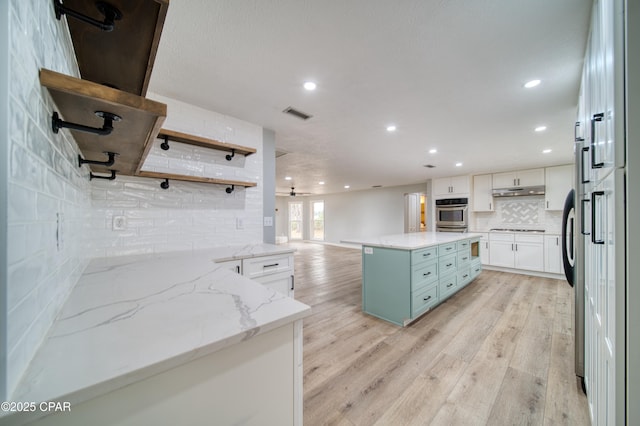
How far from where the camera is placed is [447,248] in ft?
11.0

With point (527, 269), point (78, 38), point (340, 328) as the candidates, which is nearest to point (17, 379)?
point (78, 38)

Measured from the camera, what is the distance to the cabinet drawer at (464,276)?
3643 mm

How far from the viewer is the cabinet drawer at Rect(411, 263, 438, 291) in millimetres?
2588

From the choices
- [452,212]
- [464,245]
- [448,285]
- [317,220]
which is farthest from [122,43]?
[317,220]

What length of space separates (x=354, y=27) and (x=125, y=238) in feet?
7.29

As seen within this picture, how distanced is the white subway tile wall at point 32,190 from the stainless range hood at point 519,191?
6.57m

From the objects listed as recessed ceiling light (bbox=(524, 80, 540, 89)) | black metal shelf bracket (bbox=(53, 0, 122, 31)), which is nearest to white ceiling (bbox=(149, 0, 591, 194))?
recessed ceiling light (bbox=(524, 80, 540, 89))

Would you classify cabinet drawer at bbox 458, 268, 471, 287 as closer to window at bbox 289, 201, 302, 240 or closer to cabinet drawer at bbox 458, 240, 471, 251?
cabinet drawer at bbox 458, 240, 471, 251

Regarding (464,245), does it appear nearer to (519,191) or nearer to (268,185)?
(519,191)

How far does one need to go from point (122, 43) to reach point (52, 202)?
1.96 feet

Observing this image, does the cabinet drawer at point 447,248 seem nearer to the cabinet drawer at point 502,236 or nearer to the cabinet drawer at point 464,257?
the cabinet drawer at point 464,257

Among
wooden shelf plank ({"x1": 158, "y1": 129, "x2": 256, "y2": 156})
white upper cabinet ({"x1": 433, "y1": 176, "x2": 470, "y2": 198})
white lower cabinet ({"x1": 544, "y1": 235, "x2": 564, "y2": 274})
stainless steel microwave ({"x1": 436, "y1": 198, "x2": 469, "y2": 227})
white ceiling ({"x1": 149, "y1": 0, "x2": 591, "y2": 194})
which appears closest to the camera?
white ceiling ({"x1": 149, "y1": 0, "x2": 591, "y2": 194})

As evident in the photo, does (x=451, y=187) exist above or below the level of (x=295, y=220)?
above

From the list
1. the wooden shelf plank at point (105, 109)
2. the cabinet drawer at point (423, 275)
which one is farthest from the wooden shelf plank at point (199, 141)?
the cabinet drawer at point (423, 275)
